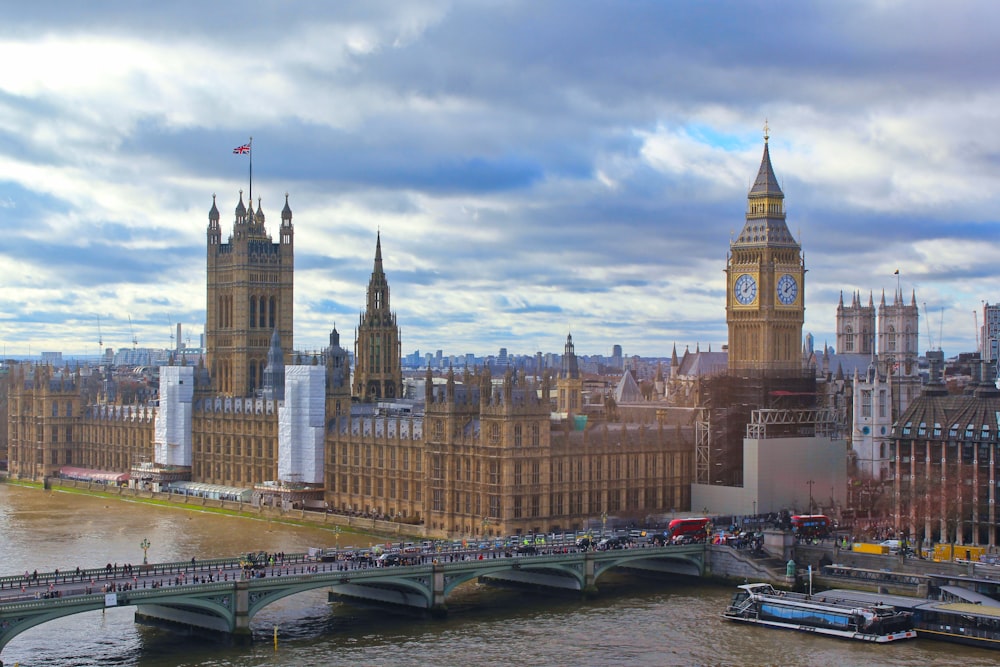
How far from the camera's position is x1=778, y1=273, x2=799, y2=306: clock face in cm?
15650

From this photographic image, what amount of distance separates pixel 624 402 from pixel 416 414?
1754 inches

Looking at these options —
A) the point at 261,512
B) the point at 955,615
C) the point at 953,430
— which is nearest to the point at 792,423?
the point at 953,430

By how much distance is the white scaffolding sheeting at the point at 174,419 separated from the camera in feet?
618

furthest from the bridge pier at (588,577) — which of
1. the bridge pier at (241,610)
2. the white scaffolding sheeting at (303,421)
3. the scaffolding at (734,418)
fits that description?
the white scaffolding sheeting at (303,421)

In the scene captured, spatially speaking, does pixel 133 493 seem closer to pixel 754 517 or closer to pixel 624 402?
pixel 624 402

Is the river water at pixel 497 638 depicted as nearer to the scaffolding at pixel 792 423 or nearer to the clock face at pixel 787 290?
the scaffolding at pixel 792 423

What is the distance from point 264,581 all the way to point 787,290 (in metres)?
76.3

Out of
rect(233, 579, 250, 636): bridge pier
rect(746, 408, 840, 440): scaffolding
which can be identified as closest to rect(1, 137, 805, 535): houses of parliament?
rect(746, 408, 840, 440): scaffolding

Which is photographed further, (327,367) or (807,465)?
(327,367)

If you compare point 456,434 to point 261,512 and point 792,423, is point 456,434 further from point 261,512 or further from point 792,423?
point 792,423

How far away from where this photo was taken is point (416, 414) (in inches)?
6378

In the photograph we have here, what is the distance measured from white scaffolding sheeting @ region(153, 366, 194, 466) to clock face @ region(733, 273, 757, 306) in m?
70.4

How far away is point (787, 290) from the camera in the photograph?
157 metres

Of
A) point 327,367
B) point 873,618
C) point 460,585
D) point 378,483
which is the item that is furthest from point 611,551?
point 327,367
